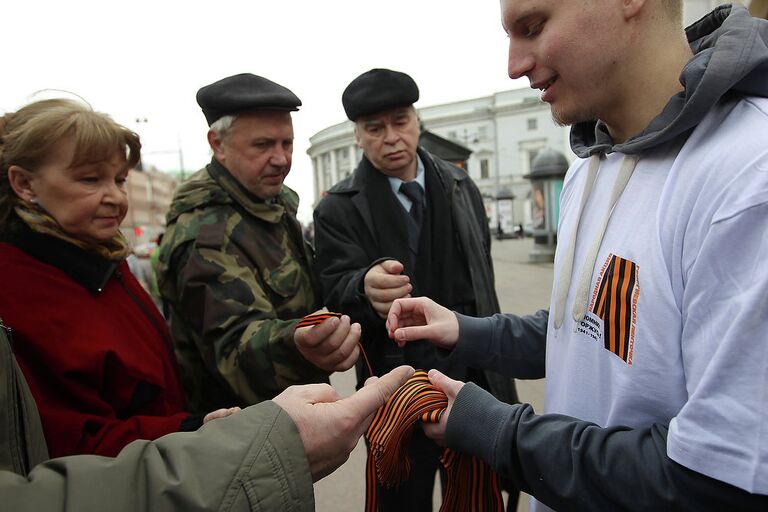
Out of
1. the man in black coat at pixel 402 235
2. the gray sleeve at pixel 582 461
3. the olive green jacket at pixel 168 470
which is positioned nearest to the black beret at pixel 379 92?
the man in black coat at pixel 402 235

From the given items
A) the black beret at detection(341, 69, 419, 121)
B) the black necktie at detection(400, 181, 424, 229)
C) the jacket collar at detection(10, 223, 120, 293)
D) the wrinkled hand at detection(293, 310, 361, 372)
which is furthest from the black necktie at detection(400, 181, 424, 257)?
the jacket collar at detection(10, 223, 120, 293)

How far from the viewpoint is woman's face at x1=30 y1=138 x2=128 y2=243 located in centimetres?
192

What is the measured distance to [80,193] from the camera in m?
1.97

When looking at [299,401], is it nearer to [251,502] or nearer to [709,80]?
[251,502]

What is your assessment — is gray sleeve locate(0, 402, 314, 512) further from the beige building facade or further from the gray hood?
→ the beige building facade

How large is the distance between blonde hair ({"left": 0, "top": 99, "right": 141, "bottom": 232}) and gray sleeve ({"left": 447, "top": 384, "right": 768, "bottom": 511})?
5.35 ft

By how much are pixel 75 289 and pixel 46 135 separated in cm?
57

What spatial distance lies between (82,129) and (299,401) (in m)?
1.36

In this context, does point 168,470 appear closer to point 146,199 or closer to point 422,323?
point 422,323

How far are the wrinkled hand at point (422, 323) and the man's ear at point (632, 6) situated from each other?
1202 millimetres

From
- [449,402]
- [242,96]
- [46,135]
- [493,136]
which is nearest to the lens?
[449,402]

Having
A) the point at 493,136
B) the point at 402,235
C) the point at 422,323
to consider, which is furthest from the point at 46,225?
the point at 493,136

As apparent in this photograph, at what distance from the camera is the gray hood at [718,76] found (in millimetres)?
1135

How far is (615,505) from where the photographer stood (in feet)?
3.95
